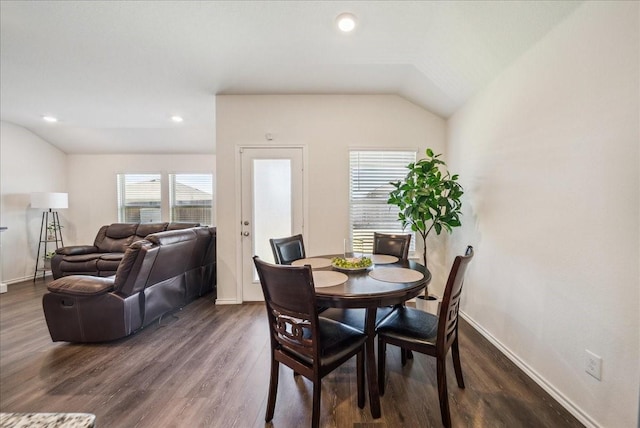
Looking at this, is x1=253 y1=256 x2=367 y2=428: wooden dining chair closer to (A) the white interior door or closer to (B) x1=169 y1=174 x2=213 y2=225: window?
(A) the white interior door

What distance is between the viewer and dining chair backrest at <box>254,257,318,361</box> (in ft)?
4.64

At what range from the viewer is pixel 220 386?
1.95 m

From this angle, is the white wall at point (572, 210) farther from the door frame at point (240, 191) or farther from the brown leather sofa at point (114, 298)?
the brown leather sofa at point (114, 298)

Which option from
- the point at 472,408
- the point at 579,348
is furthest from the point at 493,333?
the point at 472,408

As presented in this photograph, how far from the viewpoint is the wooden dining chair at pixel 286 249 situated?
7.92ft

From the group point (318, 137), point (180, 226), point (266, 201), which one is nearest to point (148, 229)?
point (180, 226)

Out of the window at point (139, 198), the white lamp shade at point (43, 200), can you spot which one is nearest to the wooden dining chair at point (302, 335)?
the window at point (139, 198)

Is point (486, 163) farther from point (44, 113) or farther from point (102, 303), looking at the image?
point (44, 113)

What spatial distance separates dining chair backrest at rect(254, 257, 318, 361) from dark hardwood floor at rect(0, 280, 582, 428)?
0.51m

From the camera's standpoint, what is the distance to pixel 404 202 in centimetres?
303

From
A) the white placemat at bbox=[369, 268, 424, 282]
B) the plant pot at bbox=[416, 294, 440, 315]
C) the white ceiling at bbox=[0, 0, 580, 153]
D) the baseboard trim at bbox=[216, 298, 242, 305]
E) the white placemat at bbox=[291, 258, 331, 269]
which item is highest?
the white ceiling at bbox=[0, 0, 580, 153]

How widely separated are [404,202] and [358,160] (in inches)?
36.7

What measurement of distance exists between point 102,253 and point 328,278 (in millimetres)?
4874

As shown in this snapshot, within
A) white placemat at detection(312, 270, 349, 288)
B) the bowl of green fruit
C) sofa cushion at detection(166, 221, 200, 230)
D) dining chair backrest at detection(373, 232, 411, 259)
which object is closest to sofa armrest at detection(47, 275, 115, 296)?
white placemat at detection(312, 270, 349, 288)
